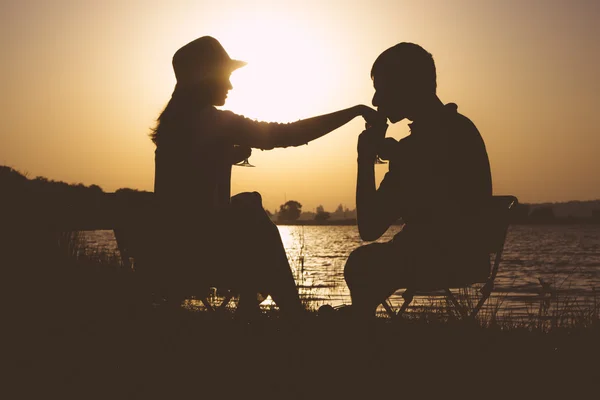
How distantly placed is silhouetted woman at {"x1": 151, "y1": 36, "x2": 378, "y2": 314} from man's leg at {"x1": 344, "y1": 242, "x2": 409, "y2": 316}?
85cm

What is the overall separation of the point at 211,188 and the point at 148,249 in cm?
72

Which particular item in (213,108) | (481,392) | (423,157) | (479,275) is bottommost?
(481,392)

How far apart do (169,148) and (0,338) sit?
197 centimetres

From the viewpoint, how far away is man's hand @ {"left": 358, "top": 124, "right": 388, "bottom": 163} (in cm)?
358

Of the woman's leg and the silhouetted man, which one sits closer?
the silhouetted man

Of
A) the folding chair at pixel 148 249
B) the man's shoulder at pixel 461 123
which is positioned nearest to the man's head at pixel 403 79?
the man's shoulder at pixel 461 123

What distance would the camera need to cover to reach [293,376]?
147 inches

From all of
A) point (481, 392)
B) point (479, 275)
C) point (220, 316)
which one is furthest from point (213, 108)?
point (481, 392)

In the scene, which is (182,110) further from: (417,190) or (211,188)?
(417,190)

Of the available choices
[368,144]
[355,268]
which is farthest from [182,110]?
[355,268]

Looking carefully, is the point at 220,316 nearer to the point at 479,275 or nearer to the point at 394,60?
the point at 479,275

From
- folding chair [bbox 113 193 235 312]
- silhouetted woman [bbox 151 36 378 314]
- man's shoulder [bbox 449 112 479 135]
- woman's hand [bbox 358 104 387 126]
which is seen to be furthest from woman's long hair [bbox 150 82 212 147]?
man's shoulder [bbox 449 112 479 135]

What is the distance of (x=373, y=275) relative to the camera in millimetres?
3590

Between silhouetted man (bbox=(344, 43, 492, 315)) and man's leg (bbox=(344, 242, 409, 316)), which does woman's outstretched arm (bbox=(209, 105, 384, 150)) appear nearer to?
silhouetted man (bbox=(344, 43, 492, 315))
